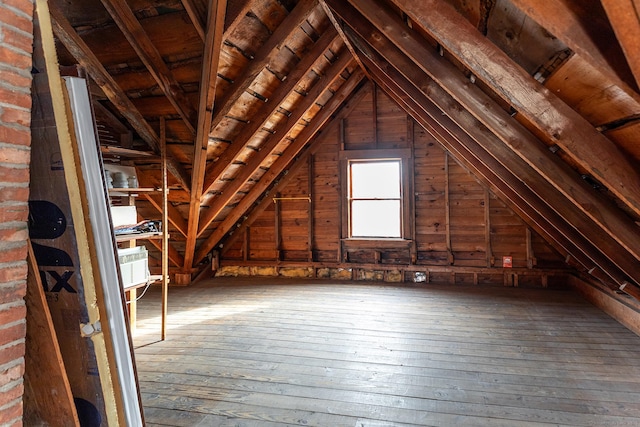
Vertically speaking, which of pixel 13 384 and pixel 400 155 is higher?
pixel 400 155

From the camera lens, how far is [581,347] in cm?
281

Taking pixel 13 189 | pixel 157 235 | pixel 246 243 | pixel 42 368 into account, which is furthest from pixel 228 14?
pixel 246 243

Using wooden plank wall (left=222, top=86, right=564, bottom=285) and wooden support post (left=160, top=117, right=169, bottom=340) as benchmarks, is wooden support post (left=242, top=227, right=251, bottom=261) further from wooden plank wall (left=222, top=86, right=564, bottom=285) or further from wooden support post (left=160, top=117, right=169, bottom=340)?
wooden support post (left=160, top=117, right=169, bottom=340)

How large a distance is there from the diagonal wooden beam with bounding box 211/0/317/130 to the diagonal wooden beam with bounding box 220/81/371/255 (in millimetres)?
2586

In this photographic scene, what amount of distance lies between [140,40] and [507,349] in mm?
3808

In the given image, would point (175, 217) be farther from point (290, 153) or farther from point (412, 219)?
point (412, 219)

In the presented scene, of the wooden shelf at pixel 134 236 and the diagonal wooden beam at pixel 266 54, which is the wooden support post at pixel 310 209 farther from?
the wooden shelf at pixel 134 236

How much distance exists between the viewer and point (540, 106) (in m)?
1.39

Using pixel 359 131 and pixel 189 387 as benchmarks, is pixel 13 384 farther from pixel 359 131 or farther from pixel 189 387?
pixel 359 131

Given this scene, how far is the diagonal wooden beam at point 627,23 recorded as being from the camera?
83 centimetres

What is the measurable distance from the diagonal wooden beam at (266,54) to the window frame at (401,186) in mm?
2669

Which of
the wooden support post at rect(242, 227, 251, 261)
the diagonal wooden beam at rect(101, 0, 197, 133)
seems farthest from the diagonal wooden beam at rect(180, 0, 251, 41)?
the wooden support post at rect(242, 227, 251, 261)

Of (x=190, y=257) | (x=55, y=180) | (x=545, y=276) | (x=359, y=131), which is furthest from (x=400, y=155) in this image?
(x=55, y=180)

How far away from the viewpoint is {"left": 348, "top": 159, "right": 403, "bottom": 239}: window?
5.38 m
